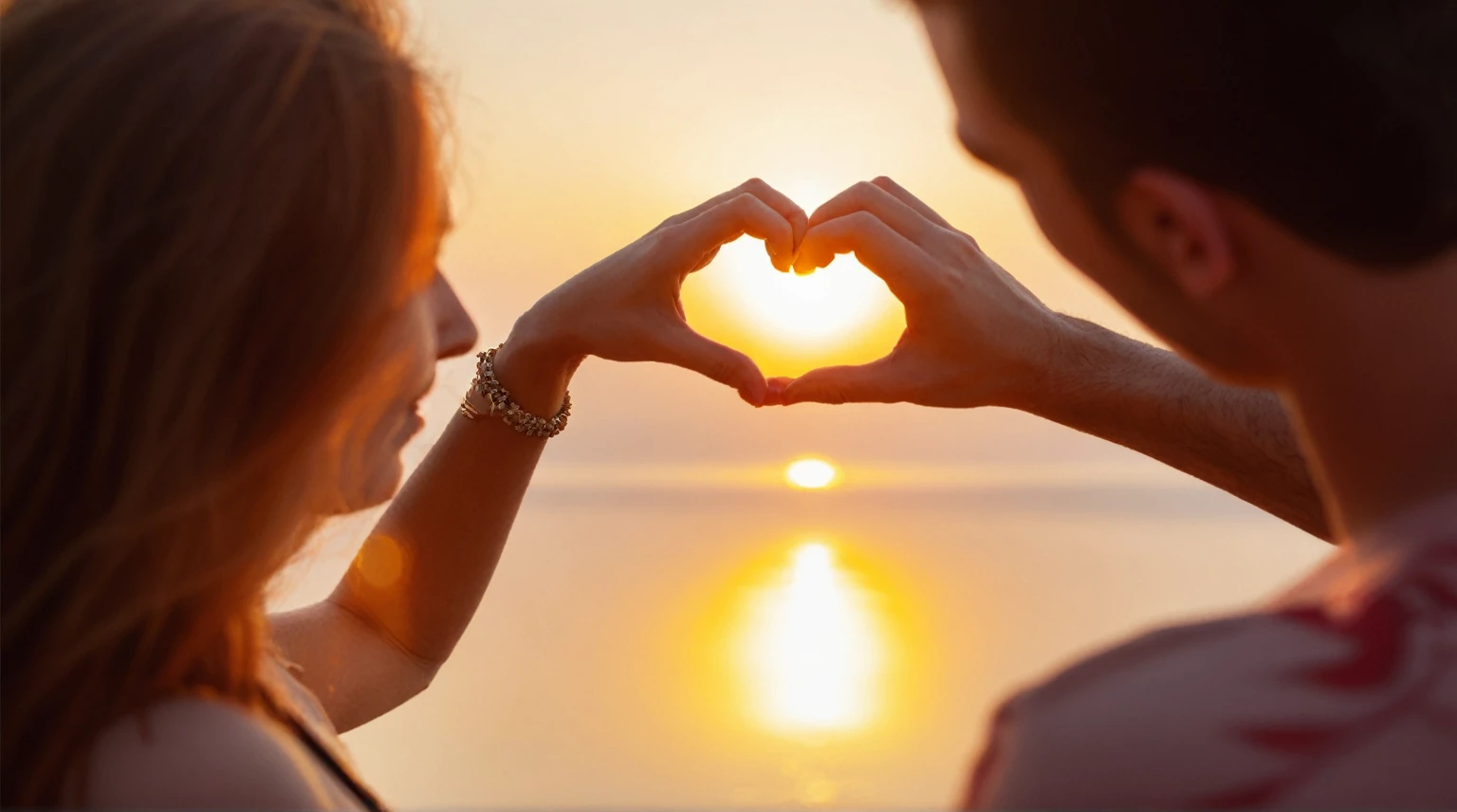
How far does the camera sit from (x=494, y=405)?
2.76m

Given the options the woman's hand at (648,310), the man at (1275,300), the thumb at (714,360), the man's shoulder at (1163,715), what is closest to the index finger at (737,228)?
the woman's hand at (648,310)

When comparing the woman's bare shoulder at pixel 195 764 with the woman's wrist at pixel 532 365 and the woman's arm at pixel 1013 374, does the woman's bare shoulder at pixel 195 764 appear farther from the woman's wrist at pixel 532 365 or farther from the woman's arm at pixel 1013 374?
the woman's arm at pixel 1013 374

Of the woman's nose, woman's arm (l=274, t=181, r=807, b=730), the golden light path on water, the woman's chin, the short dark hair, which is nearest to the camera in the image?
the short dark hair

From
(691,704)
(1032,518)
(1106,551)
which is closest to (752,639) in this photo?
(691,704)

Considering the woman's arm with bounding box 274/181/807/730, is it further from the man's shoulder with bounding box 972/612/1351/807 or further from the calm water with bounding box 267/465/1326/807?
the man's shoulder with bounding box 972/612/1351/807

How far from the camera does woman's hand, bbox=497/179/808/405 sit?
2650 mm

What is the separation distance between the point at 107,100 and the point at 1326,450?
4.90 ft

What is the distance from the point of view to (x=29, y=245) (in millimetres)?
1388

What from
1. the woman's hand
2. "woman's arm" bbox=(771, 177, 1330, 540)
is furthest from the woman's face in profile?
"woman's arm" bbox=(771, 177, 1330, 540)

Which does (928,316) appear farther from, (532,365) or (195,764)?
(195,764)

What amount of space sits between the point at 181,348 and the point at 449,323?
2.54 feet

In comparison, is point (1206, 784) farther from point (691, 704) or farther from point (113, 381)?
point (691, 704)

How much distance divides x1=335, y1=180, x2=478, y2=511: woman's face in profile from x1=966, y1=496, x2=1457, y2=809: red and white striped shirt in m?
1.05

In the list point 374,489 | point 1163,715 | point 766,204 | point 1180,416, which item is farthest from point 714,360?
point 1163,715
